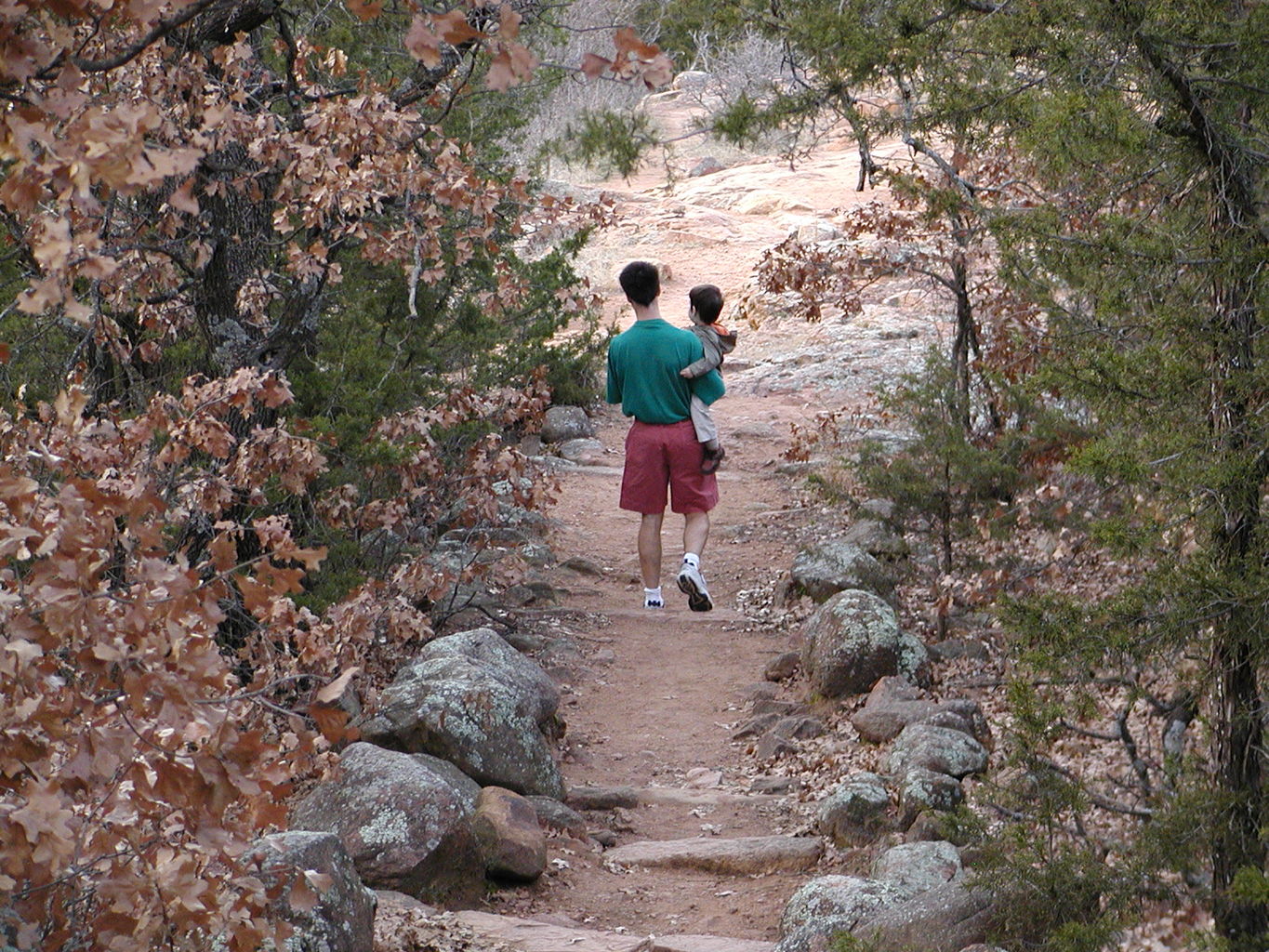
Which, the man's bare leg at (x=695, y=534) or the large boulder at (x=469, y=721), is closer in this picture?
the large boulder at (x=469, y=721)

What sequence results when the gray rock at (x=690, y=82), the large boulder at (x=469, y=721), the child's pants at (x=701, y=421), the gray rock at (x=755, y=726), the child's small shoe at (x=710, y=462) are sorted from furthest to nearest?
the gray rock at (x=690, y=82) < the child's small shoe at (x=710, y=462) < the child's pants at (x=701, y=421) < the gray rock at (x=755, y=726) < the large boulder at (x=469, y=721)

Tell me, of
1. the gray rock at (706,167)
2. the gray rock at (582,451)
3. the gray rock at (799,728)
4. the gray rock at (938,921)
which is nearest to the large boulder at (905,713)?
the gray rock at (799,728)

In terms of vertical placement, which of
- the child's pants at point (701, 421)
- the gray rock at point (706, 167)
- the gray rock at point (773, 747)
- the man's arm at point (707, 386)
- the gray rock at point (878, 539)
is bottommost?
the gray rock at point (773, 747)

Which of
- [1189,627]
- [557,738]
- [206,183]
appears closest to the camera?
[1189,627]

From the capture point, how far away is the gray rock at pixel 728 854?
5645mm

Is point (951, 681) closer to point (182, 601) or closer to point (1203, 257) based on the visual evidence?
point (1203, 257)

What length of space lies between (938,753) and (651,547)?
2.72 metres

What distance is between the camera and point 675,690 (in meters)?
8.18

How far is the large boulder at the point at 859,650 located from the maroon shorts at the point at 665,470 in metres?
1.02

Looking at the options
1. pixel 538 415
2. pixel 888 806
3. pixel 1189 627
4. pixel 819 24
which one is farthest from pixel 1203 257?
pixel 538 415

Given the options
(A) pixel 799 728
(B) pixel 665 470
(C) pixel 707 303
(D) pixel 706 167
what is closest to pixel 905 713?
(A) pixel 799 728

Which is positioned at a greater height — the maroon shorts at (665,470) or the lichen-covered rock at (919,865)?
the maroon shorts at (665,470)

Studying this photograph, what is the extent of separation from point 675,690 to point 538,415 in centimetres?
224

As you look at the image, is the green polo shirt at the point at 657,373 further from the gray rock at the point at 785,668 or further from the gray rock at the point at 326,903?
the gray rock at the point at 326,903
